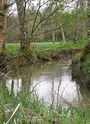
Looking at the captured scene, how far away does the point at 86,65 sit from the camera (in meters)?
12.2

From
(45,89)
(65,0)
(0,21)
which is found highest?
(65,0)

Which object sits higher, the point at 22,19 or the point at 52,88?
the point at 22,19

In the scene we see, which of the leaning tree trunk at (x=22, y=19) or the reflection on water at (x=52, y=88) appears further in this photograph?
the leaning tree trunk at (x=22, y=19)

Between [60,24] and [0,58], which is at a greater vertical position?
[60,24]

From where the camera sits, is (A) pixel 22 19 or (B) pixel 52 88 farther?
(A) pixel 22 19

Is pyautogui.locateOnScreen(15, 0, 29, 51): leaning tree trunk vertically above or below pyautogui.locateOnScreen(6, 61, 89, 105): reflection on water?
above

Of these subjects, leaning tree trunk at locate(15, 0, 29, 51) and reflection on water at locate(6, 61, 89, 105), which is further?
leaning tree trunk at locate(15, 0, 29, 51)

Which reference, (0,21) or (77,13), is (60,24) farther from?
(0,21)

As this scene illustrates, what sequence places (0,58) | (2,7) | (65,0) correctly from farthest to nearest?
1. (0,58)
2. (65,0)
3. (2,7)

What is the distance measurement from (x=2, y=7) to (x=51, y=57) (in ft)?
43.4

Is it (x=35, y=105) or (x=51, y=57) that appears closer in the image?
(x=35, y=105)

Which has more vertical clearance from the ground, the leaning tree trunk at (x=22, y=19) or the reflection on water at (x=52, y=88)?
the leaning tree trunk at (x=22, y=19)

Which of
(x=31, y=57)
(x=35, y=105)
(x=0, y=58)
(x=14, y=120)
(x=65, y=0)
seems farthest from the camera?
(x=31, y=57)

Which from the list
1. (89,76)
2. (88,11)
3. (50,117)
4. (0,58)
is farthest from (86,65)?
(50,117)
